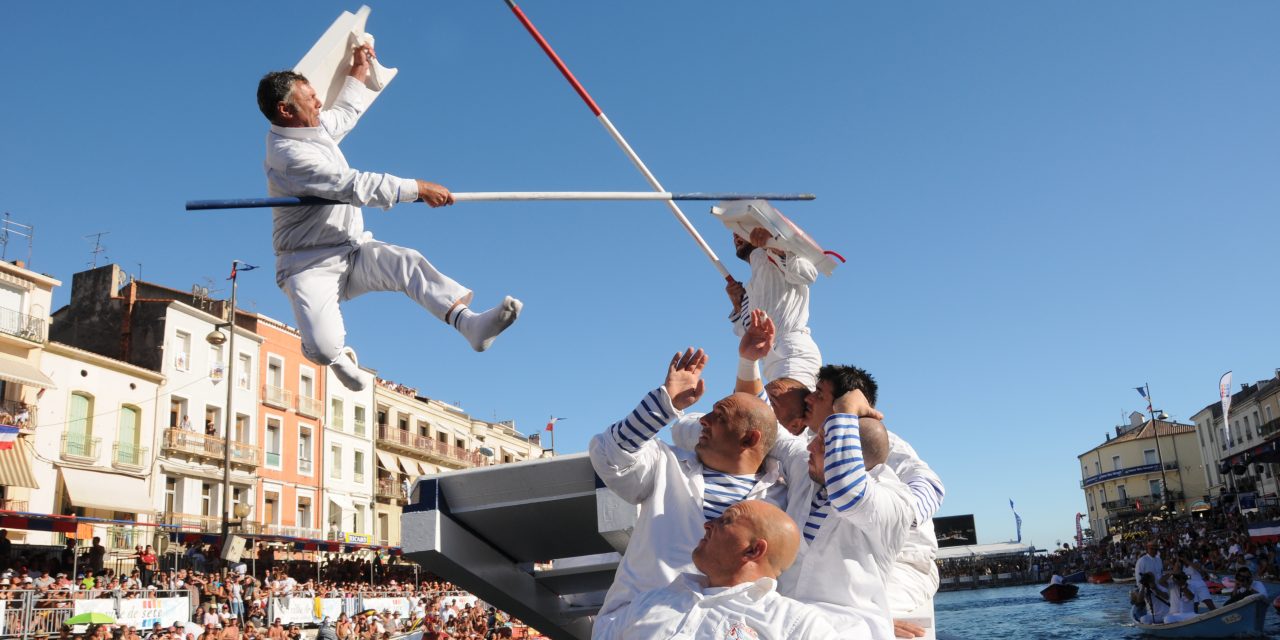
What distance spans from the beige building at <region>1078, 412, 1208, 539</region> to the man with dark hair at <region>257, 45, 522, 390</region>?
82.1 m

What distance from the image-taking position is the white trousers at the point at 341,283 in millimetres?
4664

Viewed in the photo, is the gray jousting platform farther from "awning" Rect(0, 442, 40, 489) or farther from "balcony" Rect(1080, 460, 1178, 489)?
"balcony" Rect(1080, 460, 1178, 489)

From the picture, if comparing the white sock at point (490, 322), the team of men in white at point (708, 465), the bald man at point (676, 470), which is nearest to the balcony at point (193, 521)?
the team of men in white at point (708, 465)

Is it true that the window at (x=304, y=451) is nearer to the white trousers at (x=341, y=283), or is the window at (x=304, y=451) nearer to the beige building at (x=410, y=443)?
the beige building at (x=410, y=443)

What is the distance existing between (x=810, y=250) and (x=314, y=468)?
3431 cm

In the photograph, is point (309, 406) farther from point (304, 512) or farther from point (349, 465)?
point (304, 512)

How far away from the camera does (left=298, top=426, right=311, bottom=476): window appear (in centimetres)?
3672

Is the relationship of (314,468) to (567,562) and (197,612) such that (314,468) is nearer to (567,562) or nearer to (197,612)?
(197,612)

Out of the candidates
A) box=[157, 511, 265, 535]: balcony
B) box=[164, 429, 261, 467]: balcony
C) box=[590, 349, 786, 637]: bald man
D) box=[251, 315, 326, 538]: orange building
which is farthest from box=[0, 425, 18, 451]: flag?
box=[590, 349, 786, 637]: bald man

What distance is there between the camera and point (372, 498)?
41.1 meters

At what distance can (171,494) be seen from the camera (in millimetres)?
30000

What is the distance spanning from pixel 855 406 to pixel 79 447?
91.3ft

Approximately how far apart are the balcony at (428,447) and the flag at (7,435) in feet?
61.1

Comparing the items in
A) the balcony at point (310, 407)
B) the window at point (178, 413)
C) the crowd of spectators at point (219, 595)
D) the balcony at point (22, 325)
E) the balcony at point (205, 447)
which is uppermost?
the balcony at point (22, 325)
